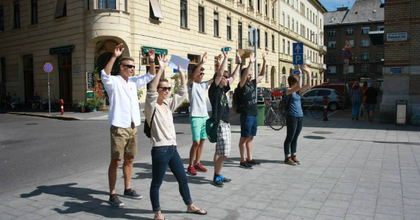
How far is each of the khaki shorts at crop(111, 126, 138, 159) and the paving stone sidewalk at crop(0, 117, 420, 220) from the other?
2.28 feet

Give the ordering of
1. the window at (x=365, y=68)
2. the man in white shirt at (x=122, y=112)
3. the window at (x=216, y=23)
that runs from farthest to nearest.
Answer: the window at (x=365, y=68) → the window at (x=216, y=23) → the man in white shirt at (x=122, y=112)

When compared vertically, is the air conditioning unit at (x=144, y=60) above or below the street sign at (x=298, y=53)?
above

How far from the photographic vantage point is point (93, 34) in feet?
66.0

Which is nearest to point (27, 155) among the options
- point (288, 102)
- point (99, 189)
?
point (99, 189)

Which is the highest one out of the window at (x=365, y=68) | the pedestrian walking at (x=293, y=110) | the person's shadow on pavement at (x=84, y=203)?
the window at (x=365, y=68)

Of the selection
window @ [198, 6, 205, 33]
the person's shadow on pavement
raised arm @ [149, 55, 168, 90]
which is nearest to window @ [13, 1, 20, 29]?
window @ [198, 6, 205, 33]

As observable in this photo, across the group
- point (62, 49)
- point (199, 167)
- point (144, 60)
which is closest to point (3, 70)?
point (62, 49)

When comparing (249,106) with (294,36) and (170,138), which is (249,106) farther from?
(294,36)

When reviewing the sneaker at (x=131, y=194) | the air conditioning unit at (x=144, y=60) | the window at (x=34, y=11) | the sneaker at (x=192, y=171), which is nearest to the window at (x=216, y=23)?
the air conditioning unit at (x=144, y=60)

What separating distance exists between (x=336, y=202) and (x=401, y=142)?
6037mm

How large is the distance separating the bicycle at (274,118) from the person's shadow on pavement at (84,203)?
831 centimetres

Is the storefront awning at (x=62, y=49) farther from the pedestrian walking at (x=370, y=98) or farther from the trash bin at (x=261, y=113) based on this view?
the pedestrian walking at (x=370, y=98)

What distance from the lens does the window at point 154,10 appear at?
2217cm

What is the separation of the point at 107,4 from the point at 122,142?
58.7 ft
